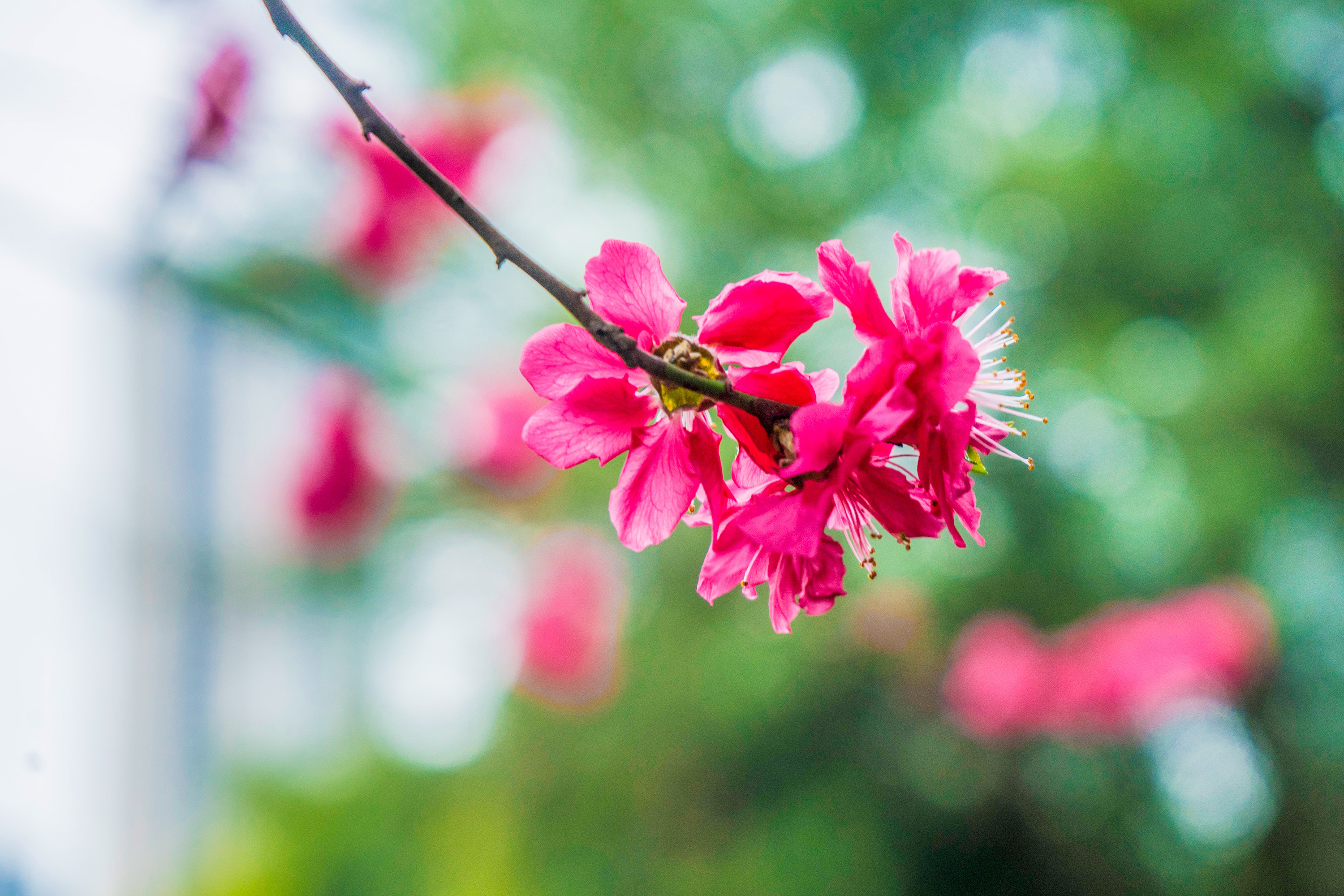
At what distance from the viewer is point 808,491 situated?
17cm

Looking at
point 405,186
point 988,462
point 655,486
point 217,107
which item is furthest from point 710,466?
point 988,462

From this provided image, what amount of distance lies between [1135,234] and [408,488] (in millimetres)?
851

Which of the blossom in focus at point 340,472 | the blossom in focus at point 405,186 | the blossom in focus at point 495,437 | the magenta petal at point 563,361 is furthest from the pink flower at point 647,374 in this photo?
the blossom in focus at point 340,472

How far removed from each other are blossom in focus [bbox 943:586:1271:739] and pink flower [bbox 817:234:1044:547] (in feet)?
2.29

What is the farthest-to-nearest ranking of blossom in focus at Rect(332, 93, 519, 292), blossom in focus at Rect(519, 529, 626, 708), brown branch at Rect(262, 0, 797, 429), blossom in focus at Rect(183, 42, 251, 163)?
blossom in focus at Rect(519, 529, 626, 708) < blossom in focus at Rect(332, 93, 519, 292) < blossom in focus at Rect(183, 42, 251, 163) < brown branch at Rect(262, 0, 797, 429)

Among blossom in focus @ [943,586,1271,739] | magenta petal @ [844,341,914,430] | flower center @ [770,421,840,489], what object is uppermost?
blossom in focus @ [943,586,1271,739]

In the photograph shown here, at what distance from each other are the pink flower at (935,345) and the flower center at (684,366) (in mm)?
32

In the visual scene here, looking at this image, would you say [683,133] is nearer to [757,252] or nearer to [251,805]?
[757,252]

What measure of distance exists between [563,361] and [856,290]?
0.07m

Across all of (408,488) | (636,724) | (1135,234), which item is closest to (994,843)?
(636,724)

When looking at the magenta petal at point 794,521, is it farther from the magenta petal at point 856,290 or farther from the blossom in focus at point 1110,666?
the blossom in focus at point 1110,666

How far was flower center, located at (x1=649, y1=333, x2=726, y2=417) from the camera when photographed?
7.5 inches

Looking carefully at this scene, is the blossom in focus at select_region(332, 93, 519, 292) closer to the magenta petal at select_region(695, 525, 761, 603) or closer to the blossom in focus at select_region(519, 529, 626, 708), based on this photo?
the blossom in focus at select_region(519, 529, 626, 708)

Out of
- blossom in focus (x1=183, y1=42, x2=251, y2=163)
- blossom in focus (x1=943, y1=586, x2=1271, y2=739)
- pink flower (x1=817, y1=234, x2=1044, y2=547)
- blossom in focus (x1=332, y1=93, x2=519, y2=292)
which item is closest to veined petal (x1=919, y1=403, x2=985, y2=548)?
pink flower (x1=817, y1=234, x2=1044, y2=547)
